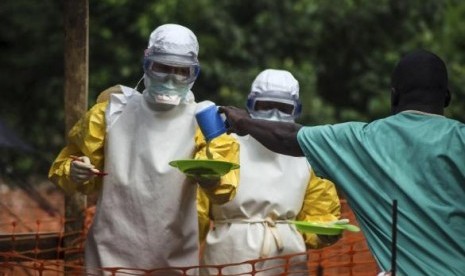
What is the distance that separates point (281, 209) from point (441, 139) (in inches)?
87.6

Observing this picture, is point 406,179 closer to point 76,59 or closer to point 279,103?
point 279,103

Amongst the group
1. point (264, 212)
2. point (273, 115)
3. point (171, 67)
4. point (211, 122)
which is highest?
point (171, 67)

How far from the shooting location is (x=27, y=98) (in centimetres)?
1594

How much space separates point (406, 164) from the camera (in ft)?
21.5

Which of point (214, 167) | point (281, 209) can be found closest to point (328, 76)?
point (281, 209)

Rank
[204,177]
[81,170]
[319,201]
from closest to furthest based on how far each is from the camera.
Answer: [204,177] → [81,170] → [319,201]

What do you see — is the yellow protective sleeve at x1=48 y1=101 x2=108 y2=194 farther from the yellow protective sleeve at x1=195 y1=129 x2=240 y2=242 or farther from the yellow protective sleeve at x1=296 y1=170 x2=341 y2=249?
the yellow protective sleeve at x1=296 y1=170 x2=341 y2=249

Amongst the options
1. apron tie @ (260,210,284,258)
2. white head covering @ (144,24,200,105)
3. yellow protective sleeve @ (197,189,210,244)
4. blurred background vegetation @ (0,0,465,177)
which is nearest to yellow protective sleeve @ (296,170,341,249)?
apron tie @ (260,210,284,258)

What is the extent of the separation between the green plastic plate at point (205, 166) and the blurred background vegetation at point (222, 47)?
681 centimetres

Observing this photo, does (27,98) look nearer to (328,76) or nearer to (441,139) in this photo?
(328,76)

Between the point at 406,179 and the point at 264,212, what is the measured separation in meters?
2.20

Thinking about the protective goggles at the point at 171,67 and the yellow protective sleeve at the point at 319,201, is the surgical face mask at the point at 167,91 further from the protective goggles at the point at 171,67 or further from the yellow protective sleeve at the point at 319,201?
the yellow protective sleeve at the point at 319,201

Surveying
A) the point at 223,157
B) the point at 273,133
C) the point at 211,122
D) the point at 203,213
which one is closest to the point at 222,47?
the point at 203,213

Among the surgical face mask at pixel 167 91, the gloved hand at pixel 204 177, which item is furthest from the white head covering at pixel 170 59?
the gloved hand at pixel 204 177
